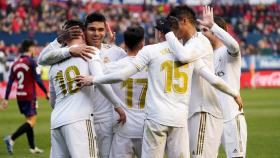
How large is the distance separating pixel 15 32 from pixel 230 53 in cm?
3038

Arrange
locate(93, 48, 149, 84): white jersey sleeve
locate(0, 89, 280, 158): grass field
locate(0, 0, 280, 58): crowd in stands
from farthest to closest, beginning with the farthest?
1. locate(0, 0, 280, 58): crowd in stands
2. locate(0, 89, 280, 158): grass field
3. locate(93, 48, 149, 84): white jersey sleeve

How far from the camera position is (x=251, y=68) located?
136ft

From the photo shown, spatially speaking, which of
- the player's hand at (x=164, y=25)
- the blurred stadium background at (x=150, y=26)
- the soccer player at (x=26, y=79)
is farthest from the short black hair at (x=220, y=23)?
the blurred stadium background at (x=150, y=26)

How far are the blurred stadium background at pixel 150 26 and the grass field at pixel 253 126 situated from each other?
5 centimetres

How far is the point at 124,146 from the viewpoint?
30.0 ft

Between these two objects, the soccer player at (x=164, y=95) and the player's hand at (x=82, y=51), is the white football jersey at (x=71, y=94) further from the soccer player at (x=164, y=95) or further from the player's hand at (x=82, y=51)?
the soccer player at (x=164, y=95)

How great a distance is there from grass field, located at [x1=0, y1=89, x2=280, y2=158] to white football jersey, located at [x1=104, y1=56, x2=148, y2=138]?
576 centimetres

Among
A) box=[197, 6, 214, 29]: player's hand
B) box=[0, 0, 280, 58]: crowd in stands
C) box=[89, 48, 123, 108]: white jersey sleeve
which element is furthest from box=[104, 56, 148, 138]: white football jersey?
box=[0, 0, 280, 58]: crowd in stands

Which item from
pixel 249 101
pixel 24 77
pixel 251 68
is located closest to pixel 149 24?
pixel 251 68

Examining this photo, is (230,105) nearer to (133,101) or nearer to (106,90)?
(133,101)

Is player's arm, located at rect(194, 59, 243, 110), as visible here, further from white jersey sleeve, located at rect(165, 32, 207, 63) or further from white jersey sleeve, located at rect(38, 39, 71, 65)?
white jersey sleeve, located at rect(38, 39, 71, 65)

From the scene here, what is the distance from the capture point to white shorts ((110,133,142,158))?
30.0 feet

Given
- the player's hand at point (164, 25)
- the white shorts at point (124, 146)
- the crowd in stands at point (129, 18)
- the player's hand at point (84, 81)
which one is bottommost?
the white shorts at point (124, 146)

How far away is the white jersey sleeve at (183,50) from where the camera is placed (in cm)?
819
